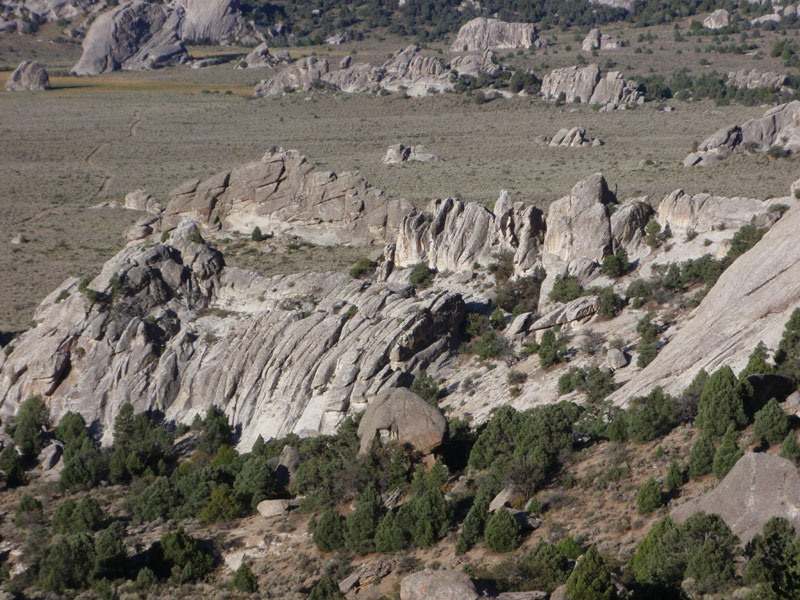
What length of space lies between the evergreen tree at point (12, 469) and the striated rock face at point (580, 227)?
97.8 ft

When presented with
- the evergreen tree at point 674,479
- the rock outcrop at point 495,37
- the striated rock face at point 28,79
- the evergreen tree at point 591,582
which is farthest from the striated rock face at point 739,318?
the striated rock face at point 28,79

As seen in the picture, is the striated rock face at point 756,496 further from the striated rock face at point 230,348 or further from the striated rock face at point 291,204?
the striated rock face at point 291,204

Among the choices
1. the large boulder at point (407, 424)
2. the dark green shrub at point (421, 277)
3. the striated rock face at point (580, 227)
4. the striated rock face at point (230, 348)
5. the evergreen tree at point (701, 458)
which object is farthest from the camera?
the dark green shrub at point (421, 277)

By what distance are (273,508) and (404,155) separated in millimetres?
63535

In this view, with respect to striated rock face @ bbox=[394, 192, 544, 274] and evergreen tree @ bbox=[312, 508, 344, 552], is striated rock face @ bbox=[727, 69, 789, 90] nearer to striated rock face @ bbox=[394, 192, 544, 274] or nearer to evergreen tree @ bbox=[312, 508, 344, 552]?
striated rock face @ bbox=[394, 192, 544, 274]

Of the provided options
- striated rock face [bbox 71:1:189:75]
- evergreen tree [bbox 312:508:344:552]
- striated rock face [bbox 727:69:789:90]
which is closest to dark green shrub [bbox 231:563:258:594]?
evergreen tree [bbox 312:508:344:552]

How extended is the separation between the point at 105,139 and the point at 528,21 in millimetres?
100884

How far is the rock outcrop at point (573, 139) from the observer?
314ft

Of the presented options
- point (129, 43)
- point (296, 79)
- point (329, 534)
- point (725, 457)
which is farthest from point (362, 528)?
point (129, 43)

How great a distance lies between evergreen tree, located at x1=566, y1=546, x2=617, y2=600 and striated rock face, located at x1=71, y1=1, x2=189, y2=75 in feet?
541

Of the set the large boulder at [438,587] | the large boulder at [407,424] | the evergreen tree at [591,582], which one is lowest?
the large boulder at [407,424]

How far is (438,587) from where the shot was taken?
71.6 ft

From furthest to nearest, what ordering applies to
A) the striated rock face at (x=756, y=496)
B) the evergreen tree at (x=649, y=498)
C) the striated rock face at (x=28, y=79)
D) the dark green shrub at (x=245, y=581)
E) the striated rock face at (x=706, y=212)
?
1. the striated rock face at (x=28, y=79)
2. the striated rock face at (x=706, y=212)
3. the dark green shrub at (x=245, y=581)
4. the evergreen tree at (x=649, y=498)
5. the striated rock face at (x=756, y=496)

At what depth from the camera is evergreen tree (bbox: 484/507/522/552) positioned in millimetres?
27016
